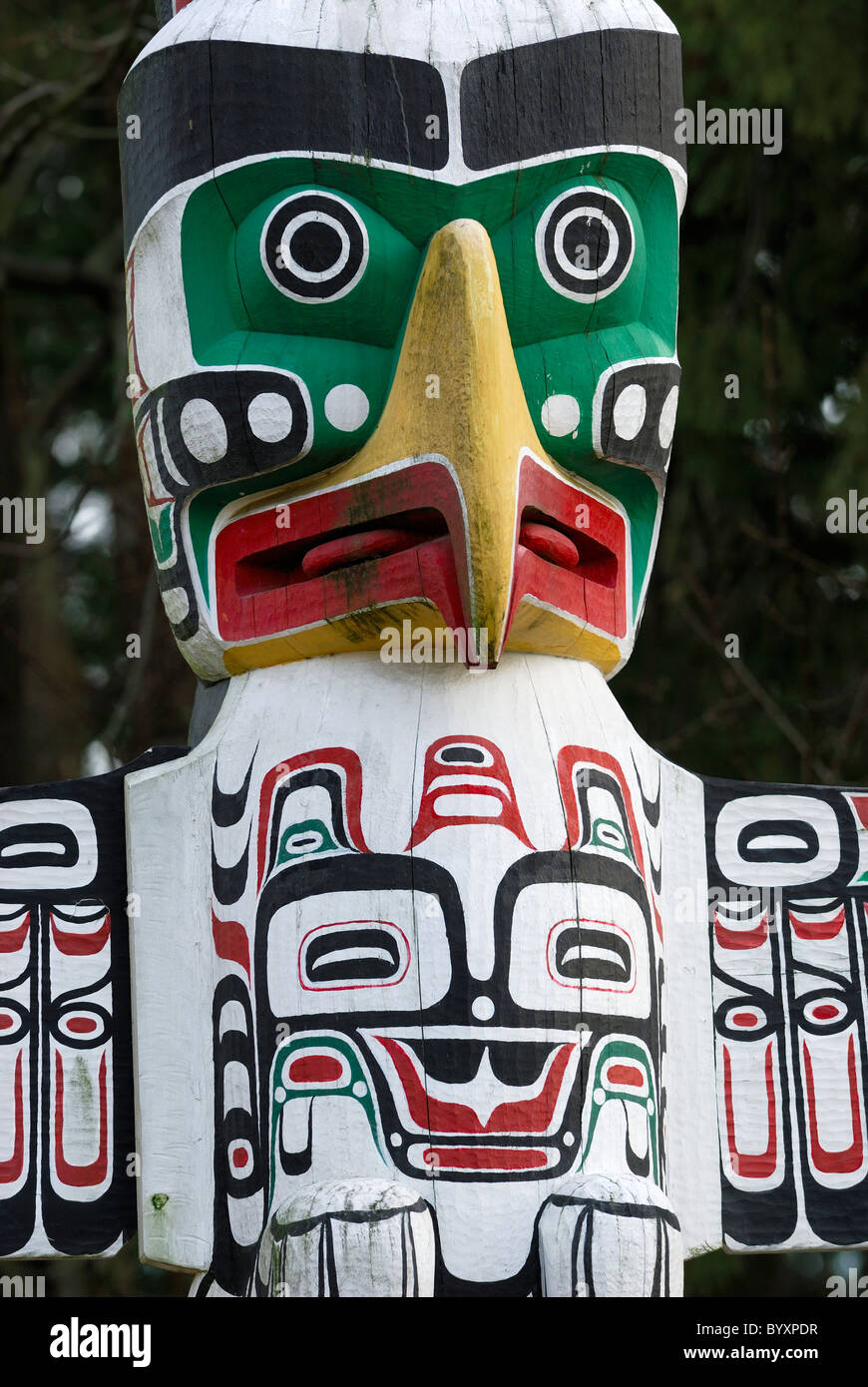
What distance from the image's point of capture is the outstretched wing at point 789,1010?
14.3 feet

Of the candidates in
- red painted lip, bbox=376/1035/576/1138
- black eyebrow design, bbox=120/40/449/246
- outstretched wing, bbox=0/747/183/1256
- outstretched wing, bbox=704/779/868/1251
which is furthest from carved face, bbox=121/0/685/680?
red painted lip, bbox=376/1035/576/1138

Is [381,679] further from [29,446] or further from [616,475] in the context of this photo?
[29,446]

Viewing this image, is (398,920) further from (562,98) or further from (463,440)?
(562,98)

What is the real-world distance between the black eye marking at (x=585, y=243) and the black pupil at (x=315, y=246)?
39cm

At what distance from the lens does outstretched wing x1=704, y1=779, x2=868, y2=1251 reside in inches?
171

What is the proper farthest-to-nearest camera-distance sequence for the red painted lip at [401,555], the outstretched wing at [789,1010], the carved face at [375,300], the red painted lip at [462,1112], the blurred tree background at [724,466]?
the blurred tree background at [724,466] → the outstretched wing at [789,1010] → the carved face at [375,300] → the red painted lip at [401,555] → the red painted lip at [462,1112]

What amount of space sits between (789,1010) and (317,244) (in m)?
1.82

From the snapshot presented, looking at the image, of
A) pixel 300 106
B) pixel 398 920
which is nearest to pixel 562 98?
pixel 300 106

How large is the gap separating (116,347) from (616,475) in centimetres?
473

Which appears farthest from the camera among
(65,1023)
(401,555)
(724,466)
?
(724,466)

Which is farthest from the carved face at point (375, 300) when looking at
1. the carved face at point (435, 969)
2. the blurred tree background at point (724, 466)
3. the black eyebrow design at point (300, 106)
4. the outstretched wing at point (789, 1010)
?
the blurred tree background at point (724, 466)

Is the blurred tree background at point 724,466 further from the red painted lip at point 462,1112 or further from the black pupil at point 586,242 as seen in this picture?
the red painted lip at point 462,1112

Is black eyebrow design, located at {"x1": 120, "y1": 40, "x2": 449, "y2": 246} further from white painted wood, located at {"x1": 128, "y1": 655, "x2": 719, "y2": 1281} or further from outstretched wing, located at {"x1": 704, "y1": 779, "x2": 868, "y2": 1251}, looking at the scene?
outstretched wing, located at {"x1": 704, "y1": 779, "x2": 868, "y2": 1251}

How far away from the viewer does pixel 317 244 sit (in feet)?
13.3
